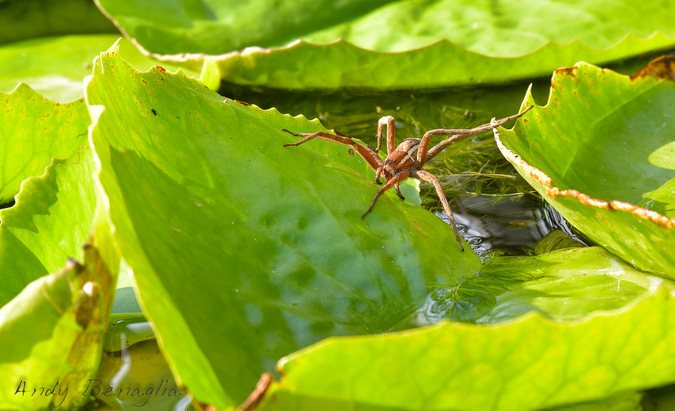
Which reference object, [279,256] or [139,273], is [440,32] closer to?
[279,256]

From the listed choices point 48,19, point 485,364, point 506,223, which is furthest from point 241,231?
point 48,19

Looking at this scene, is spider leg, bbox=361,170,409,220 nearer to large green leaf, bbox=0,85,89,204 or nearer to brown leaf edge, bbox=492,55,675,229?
brown leaf edge, bbox=492,55,675,229

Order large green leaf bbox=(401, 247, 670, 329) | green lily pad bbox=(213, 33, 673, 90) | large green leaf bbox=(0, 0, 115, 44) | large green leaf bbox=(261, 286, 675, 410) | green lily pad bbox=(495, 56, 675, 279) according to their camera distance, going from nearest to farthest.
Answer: large green leaf bbox=(261, 286, 675, 410) < large green leaf bbox=(401, 247, 670, 329) < green lily pad bbox=(495, 56, 675, 279) < green lily pad bbox=(213, 33, 673, 90) < large green leaf bbox=(0, 0, 115, 44)

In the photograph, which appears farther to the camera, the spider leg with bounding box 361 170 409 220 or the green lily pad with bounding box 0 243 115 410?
the spider leg with bounding box 361 170 409 220

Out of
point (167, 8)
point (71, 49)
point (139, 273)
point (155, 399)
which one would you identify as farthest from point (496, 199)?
point (71, 49)

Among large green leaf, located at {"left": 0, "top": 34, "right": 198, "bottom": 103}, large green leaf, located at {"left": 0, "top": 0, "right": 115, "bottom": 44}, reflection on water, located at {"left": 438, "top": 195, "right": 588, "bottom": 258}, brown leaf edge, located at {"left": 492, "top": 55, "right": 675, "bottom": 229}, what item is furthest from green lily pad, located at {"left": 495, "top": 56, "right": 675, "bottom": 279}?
large green leaf, located at {"left": 0, "top": 0, "right": 115, "bottom": 44}

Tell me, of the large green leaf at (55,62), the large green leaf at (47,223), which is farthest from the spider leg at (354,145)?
the large green leaf at (55,62)

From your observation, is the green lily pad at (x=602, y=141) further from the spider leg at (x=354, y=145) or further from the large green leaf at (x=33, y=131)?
the large green leaf at (x=33, y=131)
